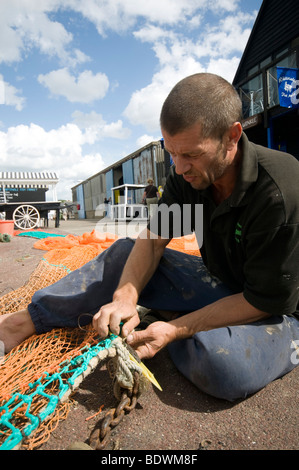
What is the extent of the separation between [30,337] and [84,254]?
147 centimetres

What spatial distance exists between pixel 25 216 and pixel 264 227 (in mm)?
10410

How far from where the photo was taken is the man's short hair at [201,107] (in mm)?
1218

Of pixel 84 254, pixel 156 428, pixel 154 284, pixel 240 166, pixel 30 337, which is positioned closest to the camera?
pixel 156 428

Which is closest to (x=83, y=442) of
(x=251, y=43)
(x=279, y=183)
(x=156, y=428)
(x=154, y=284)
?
(x=156, y=428)

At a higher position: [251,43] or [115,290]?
[251,43]

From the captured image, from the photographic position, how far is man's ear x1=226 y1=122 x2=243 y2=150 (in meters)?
1.29

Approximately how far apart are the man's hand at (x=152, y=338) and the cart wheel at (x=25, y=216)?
1002cm

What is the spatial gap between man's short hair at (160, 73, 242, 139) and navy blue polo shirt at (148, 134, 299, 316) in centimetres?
17

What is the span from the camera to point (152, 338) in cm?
132

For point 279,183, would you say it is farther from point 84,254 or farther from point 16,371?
point 84,254

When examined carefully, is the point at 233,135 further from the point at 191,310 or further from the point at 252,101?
the point at 252,101

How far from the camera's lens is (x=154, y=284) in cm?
170

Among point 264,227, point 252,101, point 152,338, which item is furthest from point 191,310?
point 252,101

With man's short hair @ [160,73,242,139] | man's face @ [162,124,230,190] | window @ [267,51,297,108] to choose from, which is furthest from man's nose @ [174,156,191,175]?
window @ [267,51,297,108]
